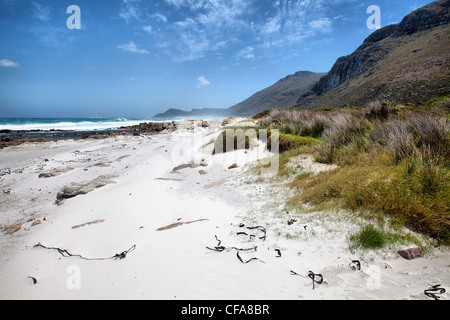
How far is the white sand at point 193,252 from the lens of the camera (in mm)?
2176

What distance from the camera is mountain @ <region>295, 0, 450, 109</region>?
36406 millimetres

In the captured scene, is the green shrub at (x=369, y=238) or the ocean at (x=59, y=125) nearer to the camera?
the green shrub at (x=369, y=238)

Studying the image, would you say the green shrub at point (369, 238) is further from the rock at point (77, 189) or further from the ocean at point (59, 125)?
the ocean at point (59, 125)

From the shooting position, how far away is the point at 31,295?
2.41 meters

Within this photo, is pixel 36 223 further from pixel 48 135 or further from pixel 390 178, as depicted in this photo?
pixel 48 135

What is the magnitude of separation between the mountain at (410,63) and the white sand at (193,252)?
2427cm

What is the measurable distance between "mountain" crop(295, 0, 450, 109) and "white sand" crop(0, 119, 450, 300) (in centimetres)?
2427

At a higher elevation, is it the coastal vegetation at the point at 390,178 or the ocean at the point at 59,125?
the ocean at the point at 59,125

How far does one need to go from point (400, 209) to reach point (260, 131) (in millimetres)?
8457

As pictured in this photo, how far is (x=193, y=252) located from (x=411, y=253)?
8.75 feet

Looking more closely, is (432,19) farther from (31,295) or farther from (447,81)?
(31,295)

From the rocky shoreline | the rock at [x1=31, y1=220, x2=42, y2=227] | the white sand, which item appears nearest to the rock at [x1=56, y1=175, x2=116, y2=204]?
the white sand

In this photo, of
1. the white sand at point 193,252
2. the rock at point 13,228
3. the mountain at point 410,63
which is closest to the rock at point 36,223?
the white sand at point 193,252

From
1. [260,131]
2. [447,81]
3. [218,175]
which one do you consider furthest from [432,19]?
[218,175]
